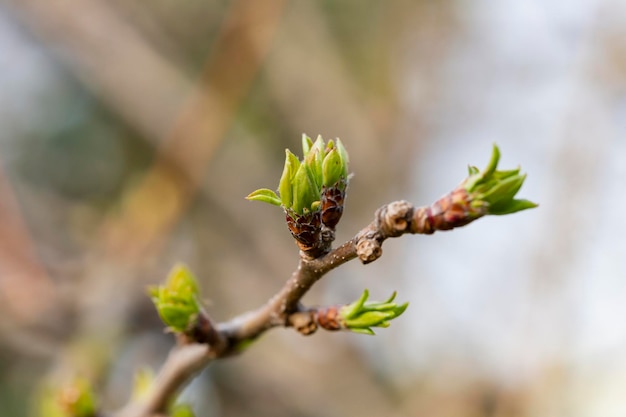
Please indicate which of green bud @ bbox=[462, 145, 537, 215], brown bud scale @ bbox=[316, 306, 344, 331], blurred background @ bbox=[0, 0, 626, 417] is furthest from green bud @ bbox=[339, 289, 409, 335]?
blurred background @ bbox=[0, 0, 626, 417]

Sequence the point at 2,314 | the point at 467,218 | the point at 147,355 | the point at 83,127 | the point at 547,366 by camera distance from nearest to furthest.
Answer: the point at 467,218 → the point at 2,314 → the point at 547,366 → the point at 147,355 → the point at 83,127

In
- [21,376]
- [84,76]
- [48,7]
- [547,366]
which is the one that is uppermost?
[84,76]

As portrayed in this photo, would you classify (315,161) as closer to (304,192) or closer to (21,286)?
(304,192)

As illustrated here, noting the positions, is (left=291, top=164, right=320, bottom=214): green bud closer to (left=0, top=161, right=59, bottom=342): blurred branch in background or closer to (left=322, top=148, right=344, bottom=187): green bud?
(left=322, top=148, right=344, bottom=187): green bud

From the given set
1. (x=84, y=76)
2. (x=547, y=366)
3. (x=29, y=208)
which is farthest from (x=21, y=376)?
(x=547, y=366)

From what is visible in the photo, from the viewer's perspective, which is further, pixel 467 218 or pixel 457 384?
pixel 457 384

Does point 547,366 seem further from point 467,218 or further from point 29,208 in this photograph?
point 29,208

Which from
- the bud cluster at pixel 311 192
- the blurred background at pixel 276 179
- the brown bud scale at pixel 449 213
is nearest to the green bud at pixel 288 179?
the bud cluster at pixel 311 192
